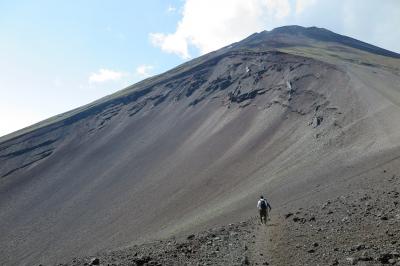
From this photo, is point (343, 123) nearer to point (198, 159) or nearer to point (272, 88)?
point (198, 159)

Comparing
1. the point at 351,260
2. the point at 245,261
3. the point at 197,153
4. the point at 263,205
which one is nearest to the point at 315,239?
the point at 245,261

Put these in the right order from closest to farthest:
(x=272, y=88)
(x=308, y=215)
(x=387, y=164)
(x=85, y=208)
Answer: (x=308, y=215)
(x=387, y=164)
(x=85, y=208)
(x=272, y=88)

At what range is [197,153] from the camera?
55.3 metres

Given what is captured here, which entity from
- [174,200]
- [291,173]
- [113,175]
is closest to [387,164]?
[291,173]

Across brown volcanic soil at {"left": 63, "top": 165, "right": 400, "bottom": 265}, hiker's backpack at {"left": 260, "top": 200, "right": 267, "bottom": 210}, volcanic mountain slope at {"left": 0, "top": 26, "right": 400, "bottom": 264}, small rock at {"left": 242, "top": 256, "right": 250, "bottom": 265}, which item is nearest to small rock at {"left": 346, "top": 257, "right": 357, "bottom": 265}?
brown volcanic soil at {"left": 63, "top": 165, "right": 400, "bottom": 265}

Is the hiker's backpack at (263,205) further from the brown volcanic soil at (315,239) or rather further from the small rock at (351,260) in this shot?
the small rock at (351,260)

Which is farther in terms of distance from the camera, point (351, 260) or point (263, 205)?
point (263, 205)

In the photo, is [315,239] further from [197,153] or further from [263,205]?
[197,153]

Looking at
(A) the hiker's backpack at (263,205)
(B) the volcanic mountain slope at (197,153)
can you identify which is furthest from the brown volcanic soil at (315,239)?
(B) the volcanic mountain slope at (197,153)

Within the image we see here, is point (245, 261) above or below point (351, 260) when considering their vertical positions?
A: below

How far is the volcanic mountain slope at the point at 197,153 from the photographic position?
34.3 metres

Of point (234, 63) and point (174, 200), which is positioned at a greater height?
point (234, 63)

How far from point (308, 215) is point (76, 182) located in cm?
4524

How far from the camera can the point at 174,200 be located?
43.4 meters
